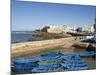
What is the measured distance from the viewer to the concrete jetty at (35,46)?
2.29 metres

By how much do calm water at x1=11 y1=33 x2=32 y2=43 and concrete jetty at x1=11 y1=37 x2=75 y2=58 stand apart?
0.15 ft

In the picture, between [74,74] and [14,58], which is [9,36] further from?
[74,74]

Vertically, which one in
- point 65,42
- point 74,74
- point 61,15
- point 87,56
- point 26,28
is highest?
point 61,15

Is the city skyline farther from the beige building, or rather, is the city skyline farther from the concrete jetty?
the concrete jetty

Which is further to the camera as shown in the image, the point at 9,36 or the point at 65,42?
the point at 65,42

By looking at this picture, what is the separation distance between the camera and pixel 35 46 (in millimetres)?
2357

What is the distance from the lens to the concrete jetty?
90.0 inches

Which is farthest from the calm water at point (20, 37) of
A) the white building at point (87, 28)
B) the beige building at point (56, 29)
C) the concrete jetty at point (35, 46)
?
the white building at point (87, 28)

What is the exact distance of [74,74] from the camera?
2521 mm

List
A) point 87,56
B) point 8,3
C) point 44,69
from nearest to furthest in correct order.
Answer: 1. point 8,3
2. point 44,69
3. point 87,56

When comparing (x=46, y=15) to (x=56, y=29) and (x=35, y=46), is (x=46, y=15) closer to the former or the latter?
(x=56, y=29)

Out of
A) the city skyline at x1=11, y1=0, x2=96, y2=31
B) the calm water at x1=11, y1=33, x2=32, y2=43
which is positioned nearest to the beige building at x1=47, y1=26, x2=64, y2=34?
the city skyline at x1=11, y1=0, x2=96, y2=31
